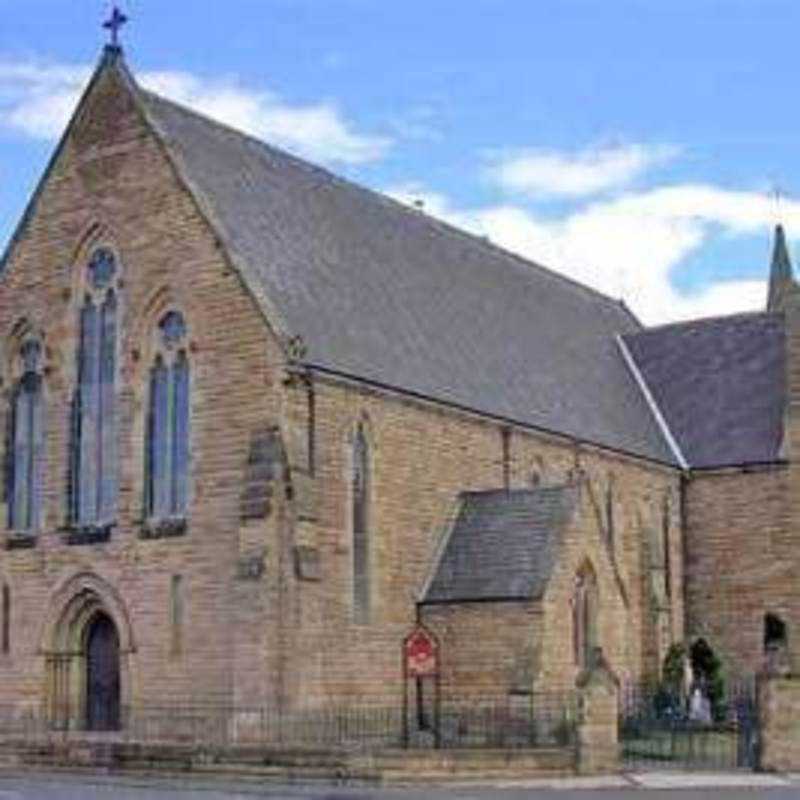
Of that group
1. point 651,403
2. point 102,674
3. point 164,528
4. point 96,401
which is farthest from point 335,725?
point 651,403

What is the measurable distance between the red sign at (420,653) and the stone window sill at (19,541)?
28.0 ft

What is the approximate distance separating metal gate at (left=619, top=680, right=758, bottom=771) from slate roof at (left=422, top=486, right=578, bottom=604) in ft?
12.8

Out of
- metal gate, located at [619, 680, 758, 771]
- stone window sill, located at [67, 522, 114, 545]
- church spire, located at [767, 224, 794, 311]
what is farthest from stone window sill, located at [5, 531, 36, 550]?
Answer: church spire, located at [767, 224, 794, 311]

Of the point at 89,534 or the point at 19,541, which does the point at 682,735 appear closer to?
the point at 89,534

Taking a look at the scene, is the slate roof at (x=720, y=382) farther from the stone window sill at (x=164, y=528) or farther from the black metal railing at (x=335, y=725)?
the stone window sill at (x=164, y=528)

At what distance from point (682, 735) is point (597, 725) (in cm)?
622

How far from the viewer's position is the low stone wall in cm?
2970

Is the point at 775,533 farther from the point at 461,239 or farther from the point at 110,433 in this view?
the point at 110,433

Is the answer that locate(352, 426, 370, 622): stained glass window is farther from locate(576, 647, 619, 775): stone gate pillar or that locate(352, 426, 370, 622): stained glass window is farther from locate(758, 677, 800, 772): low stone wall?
locate(758, 677, 800, 772): low stone wall

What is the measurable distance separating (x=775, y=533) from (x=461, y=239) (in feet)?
40.3

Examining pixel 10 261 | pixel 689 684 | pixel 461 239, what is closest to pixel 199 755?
pixel 10 261

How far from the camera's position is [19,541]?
37156mm

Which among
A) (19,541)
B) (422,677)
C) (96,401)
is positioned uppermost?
(96,401)

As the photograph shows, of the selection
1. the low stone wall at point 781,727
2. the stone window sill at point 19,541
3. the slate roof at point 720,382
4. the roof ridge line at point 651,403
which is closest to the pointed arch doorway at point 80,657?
the stone window sill at point 19,541
